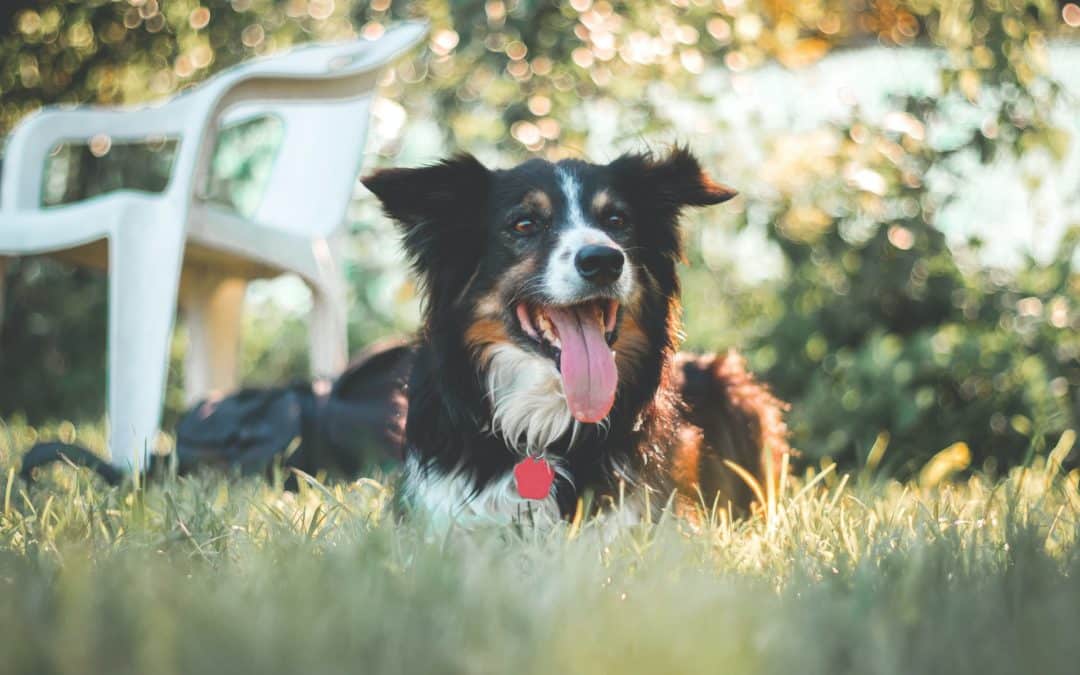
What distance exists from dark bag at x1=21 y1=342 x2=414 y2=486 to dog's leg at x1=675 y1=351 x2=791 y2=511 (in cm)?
95

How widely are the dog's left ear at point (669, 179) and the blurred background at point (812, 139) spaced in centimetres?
79

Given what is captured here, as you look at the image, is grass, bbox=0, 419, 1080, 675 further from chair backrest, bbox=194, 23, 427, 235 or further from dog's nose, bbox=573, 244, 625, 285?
chair backrest, bbox=194, 23, 427, 235

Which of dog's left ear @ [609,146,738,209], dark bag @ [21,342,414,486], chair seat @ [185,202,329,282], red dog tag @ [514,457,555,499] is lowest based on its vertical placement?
dark bag @ [21,342,414,486]

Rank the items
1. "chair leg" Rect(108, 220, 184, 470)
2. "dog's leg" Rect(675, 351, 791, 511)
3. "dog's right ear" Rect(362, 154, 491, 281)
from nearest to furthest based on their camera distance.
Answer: "dog's right ear" Rect(362, 154, 491, 281) → "dog's leg" Rect(675, 351, 791, 511) → "chair leg" Rect(108, 220, 184, 470)

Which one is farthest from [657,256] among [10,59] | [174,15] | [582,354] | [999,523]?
[10,59]

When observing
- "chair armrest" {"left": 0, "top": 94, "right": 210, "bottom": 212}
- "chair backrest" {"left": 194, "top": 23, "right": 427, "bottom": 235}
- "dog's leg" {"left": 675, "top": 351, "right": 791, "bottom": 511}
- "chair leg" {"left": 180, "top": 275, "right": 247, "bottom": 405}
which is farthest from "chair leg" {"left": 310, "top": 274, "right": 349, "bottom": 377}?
"dog's leg" {"left": 675, "top": 351, "right": 791, "bottom": 511}

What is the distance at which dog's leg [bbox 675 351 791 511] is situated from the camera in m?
2.96

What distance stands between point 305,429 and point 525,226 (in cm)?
125

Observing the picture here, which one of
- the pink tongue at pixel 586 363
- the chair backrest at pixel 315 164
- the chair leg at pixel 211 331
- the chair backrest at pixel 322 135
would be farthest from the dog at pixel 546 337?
the chair leg at pixel 211 331

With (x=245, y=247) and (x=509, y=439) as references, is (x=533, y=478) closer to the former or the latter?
(x=509, y=439)

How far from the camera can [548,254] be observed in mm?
2471

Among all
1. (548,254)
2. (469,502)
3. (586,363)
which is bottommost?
(469,502)

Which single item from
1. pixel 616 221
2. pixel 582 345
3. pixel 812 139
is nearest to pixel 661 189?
pixel 616 221

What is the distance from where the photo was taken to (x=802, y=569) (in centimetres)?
174
